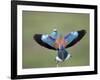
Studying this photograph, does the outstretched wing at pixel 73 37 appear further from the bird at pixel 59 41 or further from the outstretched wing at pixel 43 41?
the outstretched wing at pixel 43 41

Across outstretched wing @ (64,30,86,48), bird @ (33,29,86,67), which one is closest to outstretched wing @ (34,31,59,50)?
bird @ (33,29,86,67)

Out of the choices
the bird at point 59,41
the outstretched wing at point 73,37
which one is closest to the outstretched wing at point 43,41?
the bird at point 59,41

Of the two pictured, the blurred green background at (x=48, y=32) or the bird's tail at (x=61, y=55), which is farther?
the bird's tail at (x=61, y=55)

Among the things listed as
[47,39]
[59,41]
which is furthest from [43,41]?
[59,41]

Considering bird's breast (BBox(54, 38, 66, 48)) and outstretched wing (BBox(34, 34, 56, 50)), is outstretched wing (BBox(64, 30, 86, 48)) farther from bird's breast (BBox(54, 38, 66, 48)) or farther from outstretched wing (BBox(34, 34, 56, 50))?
outstretched wing (BBox(34, 34, 56, 50))

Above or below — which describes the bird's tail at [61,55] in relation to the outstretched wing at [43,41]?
below

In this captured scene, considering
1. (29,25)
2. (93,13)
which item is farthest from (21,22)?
(93,13)

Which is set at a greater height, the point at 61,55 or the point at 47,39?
the point at 47,39

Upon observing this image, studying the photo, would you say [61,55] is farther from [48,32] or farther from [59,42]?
[48,32]
